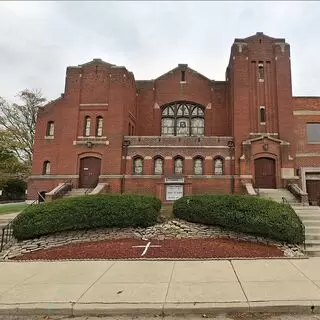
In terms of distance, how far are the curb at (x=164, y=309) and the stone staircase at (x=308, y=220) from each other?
5.76m

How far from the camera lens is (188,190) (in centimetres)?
2241

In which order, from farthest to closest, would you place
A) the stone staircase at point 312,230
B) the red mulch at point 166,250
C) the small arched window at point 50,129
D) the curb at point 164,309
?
1. the small arched window at point 50,129
2. the stone staircase at point 312,230
3. the red mulch at point 166,250
4. the curb at point 164,309

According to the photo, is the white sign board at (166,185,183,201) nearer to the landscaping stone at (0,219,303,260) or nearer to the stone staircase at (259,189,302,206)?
the stone staircase at (259,189,302,206)

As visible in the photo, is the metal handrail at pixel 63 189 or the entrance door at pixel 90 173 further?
the entrance door at pixel 90 173

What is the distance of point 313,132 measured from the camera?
2620cm

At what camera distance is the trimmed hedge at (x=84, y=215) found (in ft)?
40.9

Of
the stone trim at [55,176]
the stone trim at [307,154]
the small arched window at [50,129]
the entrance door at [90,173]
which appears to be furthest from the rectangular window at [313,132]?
the small arched window at [50,129]

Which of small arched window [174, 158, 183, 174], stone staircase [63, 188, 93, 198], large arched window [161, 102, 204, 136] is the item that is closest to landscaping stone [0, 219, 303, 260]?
stone staircase [63, 188, 93, 198]

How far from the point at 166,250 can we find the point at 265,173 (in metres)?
16.0

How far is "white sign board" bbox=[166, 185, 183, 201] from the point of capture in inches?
882

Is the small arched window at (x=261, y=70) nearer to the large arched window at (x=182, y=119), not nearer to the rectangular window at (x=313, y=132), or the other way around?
the rectangular window at (x=313, y=132)

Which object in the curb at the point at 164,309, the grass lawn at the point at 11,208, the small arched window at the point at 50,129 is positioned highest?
the small arched window at the point at 50,129

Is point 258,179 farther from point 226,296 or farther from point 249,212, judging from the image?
point 226,296

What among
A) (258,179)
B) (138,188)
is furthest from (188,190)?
(258,179)
